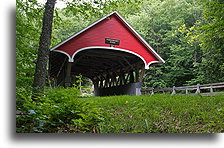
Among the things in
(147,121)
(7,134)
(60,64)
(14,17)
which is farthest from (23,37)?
(60,64)

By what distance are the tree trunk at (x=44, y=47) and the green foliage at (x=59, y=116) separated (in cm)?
98

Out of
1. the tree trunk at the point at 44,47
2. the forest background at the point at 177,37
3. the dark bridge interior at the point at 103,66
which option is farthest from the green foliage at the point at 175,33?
the dark bridge interior at the point at 103,66

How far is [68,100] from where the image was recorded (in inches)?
103

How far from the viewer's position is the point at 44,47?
12.3 feet

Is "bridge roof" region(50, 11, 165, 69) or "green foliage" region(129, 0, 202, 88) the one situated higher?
"bridge roof" region(50, 11, 165, 69)

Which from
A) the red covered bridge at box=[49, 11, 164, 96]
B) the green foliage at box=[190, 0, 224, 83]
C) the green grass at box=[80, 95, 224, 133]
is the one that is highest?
the red covered bridge at box=[49, 11, 164, 96]

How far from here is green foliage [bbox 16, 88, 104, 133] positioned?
8.17 feet

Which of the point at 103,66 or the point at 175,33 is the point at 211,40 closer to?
the point at 175,33

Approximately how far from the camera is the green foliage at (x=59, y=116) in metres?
2.49

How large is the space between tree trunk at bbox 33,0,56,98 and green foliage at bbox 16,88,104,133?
980 millimetres

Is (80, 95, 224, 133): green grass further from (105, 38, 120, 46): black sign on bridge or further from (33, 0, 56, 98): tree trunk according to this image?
(105, 38, 120, 46): black sign on bridge

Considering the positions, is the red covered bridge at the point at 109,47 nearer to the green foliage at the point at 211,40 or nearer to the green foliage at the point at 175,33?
the green foliage at the point at 175,33

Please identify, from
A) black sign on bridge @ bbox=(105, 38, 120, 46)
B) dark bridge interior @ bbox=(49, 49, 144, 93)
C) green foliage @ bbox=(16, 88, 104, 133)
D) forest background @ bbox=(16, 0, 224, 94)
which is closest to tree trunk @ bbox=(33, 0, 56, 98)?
forest background @ bbox=(16, 0, 224, 94)

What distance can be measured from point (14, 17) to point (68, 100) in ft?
5.98
